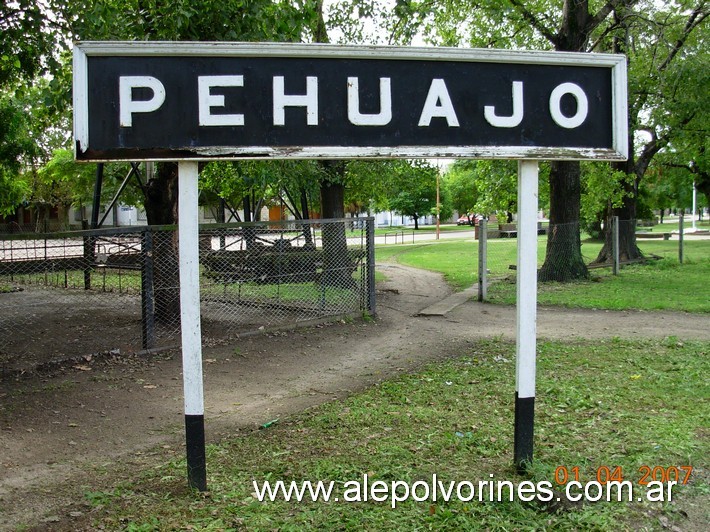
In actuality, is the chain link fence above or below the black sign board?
below

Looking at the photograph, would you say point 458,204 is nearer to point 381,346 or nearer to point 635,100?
point 635,100

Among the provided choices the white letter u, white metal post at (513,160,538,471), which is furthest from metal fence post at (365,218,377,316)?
the white letter u

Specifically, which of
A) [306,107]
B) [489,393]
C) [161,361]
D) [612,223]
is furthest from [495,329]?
[612,223]

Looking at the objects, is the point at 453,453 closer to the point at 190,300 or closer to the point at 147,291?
the point at 190,300

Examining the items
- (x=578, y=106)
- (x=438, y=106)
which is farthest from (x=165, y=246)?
(x=578, y=106)

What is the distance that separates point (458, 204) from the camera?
73.4m

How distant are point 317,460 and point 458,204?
70339 mm

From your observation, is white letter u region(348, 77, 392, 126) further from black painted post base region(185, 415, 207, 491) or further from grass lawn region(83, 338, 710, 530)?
grass lawn region(83, 338, 710, 530)

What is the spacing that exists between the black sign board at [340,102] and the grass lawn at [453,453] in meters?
2.01

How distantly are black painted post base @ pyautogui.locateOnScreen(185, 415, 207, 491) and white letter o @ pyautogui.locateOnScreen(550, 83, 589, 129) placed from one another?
2773 millimetres

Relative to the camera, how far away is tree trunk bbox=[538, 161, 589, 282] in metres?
16.7

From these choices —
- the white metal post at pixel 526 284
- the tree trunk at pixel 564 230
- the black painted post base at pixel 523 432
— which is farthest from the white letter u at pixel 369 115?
the tree trunk at pixel 564 230

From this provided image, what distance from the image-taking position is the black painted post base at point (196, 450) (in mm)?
3887

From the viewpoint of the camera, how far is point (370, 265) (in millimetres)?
11195
